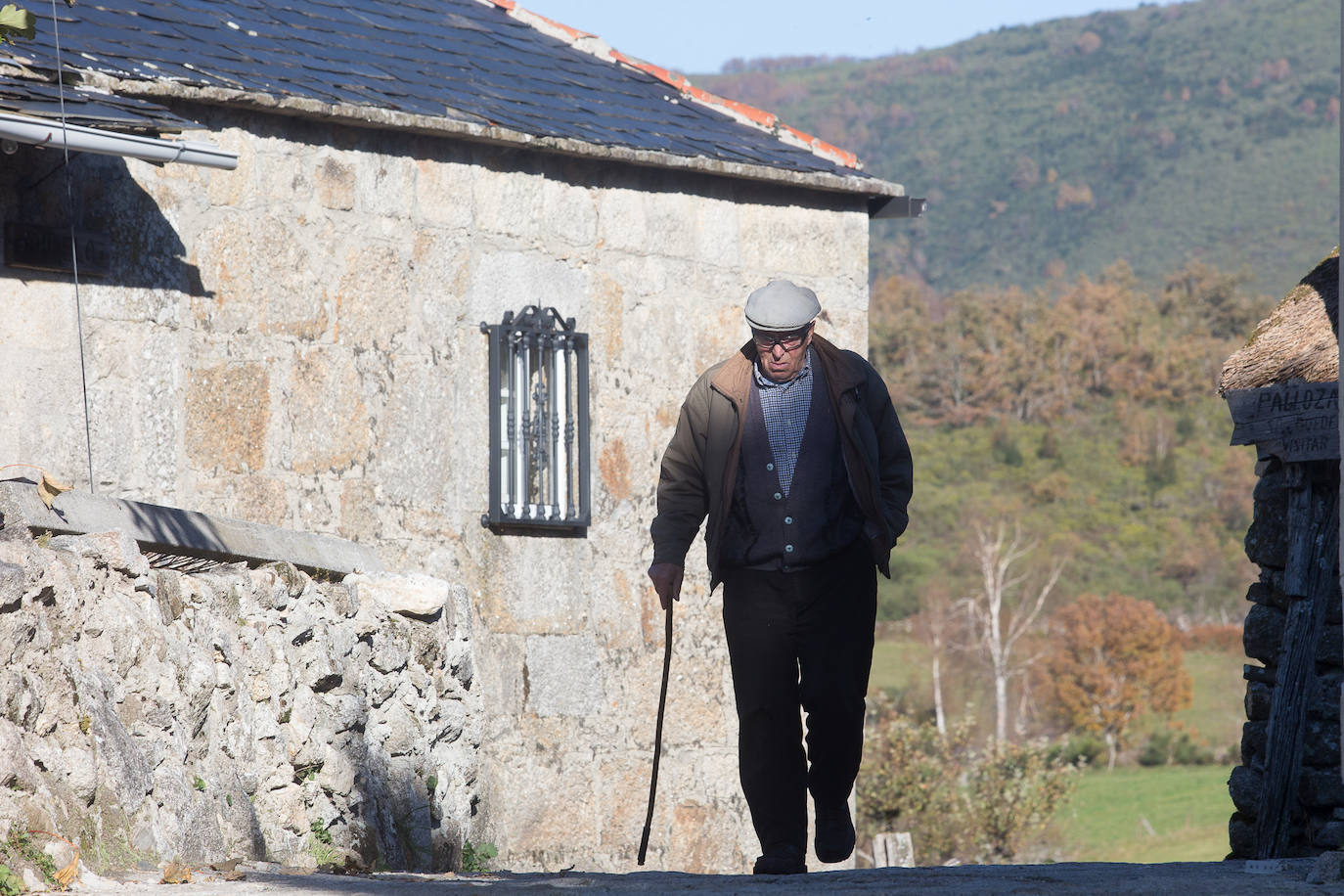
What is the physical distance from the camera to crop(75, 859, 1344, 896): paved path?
11.7 ft

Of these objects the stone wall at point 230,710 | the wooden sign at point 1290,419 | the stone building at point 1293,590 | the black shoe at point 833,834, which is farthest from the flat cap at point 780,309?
the stone building at point 1293,590

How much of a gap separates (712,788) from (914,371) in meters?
51.8

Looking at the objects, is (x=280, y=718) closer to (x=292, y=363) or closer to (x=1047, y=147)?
(x=292, y=363)

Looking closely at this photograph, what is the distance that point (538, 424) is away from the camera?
328 inches

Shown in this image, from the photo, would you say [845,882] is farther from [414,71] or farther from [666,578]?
[414,71]

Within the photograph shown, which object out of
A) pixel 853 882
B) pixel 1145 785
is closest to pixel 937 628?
pixel 1145 785

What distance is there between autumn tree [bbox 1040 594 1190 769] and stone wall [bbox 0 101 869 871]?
28959 millimetres

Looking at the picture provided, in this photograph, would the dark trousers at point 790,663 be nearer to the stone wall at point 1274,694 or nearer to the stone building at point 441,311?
the stone building at point 441,311

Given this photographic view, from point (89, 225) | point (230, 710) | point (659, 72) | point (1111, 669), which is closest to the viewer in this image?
point (230, 710)

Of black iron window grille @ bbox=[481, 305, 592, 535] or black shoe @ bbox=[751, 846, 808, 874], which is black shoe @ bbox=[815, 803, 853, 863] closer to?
black shoe @ bbox=[751, 846, 808, 874]

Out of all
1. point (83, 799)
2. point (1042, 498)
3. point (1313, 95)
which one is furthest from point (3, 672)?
point (1313, 95)

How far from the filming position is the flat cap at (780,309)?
520cm

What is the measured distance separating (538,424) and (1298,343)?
11.8 feet

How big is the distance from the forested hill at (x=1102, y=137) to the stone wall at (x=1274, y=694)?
6862 centimetres
